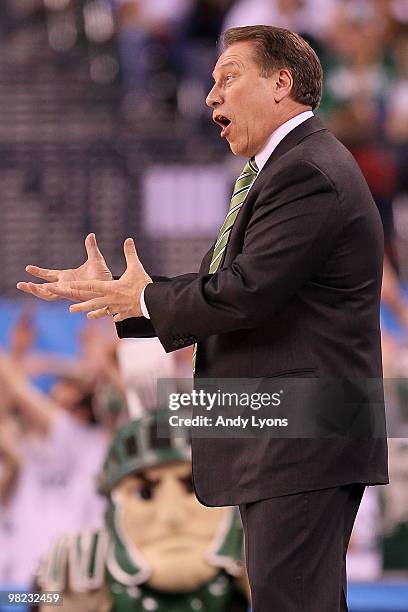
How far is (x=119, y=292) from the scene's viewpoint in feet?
5.29

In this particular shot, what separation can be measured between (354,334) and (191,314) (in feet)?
0.83

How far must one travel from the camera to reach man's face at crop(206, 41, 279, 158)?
1695mm

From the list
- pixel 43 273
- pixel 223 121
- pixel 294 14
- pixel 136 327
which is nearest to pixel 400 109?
pixel 294 14

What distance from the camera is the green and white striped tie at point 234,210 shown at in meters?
1.68

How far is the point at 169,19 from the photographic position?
11.3 ft

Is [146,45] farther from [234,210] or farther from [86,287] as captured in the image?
[86,287]

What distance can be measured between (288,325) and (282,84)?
1.33 feet

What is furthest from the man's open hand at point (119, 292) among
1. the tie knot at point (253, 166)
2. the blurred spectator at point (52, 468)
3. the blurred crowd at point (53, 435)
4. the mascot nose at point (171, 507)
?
the blurred spectator at point (52, 468)

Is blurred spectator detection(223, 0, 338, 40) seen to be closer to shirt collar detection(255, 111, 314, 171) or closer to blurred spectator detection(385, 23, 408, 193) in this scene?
blurred spectator detection(385, 23, 408, 193)

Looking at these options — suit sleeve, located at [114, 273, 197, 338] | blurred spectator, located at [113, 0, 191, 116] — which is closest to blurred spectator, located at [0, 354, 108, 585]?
blurred spectator, located at [113, 0, 191, 116]

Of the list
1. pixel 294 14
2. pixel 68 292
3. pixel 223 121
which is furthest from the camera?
pixel 294 14

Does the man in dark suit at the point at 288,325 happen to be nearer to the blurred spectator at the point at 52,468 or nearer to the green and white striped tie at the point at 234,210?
the green and white striped tie at the point at 234,210

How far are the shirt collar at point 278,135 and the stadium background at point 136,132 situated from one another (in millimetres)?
1642

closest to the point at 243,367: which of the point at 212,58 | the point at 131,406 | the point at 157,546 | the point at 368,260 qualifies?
the point at 368,260
